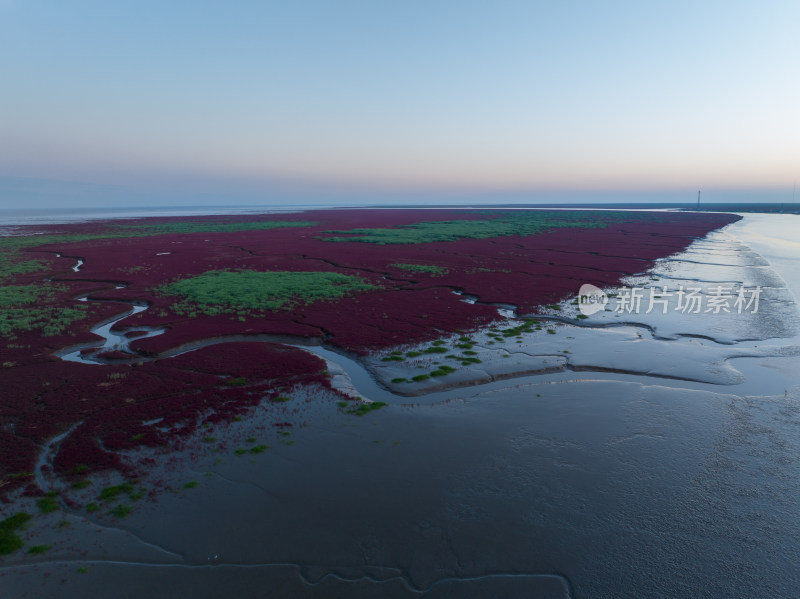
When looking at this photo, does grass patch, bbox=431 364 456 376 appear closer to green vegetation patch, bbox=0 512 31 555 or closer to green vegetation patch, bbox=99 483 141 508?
green vegetation patch, bbox=99 483 141 508

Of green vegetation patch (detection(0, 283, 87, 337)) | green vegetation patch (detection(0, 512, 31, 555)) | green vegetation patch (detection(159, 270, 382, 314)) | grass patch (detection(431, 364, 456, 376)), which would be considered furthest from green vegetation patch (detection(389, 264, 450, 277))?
green vegetation patch (detection(0, 512, 31, 555))

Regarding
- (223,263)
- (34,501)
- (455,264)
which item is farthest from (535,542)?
(223,263)

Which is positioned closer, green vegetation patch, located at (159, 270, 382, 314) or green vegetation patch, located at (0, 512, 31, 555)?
green vegetation patch, located at (0, 512, 31, 555)

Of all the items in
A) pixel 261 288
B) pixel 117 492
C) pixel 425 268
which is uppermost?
pixel 425 268

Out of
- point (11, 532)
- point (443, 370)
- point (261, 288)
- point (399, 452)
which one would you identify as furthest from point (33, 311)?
point (399, 452)

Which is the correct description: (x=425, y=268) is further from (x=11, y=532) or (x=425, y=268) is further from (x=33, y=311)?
(x=11, y=532)

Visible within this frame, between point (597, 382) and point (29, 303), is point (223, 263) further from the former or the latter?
point (597, 382)
